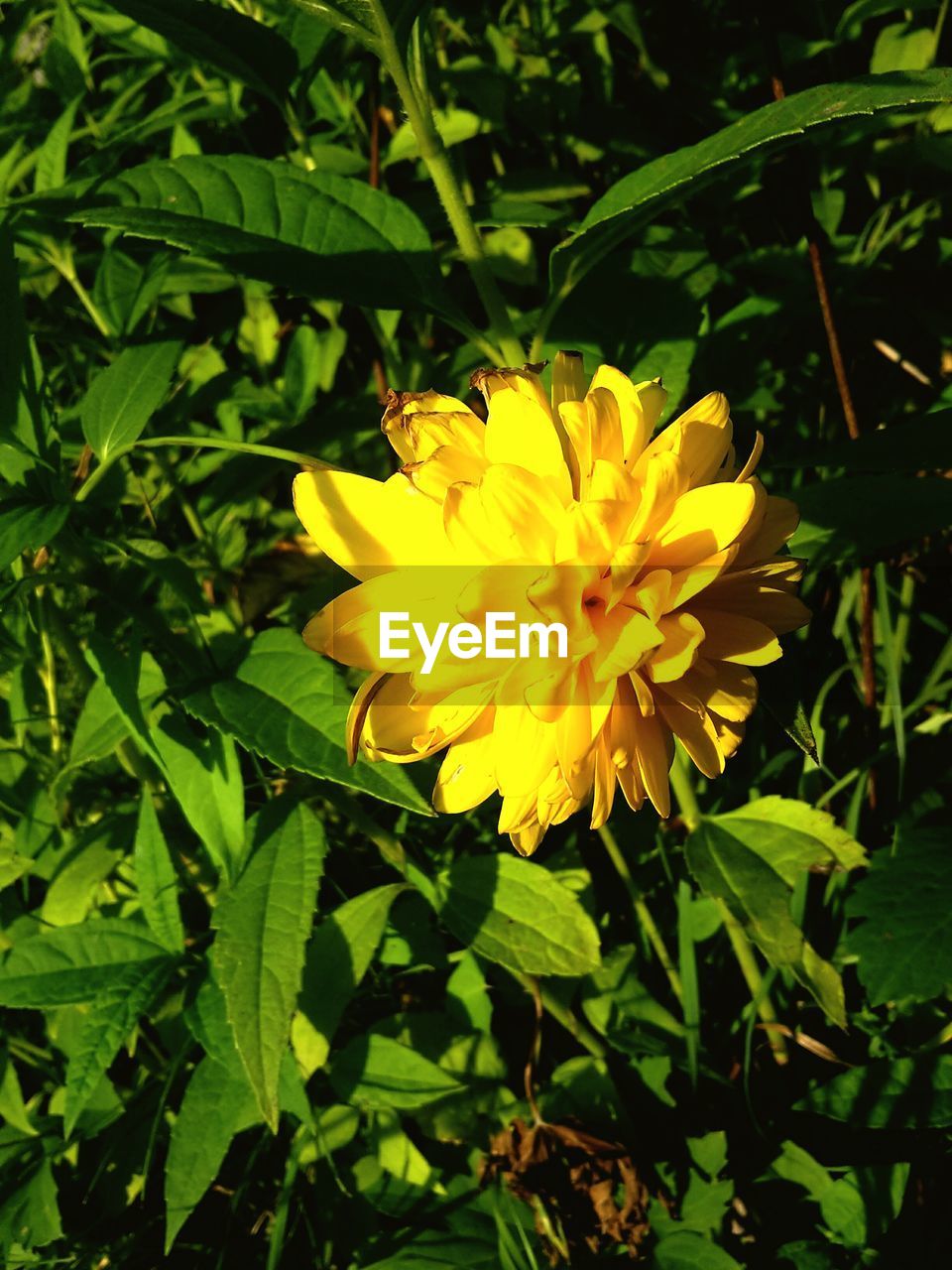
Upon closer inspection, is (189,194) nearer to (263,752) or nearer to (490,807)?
(263,752)

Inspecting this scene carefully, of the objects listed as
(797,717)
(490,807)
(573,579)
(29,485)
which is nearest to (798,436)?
(490,807)

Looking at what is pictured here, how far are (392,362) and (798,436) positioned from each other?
0.76 metres

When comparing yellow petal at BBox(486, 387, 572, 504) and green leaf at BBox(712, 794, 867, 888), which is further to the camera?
green leaf at BBox(712, 794, 867, 888)

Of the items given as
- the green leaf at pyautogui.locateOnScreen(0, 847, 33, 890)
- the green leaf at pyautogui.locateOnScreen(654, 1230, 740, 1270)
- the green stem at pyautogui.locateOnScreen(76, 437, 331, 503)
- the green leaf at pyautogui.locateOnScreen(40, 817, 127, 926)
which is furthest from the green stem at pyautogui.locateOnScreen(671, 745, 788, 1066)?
the green leaf at pyautogui.locateOnScreen(0, 847, 33, 890)

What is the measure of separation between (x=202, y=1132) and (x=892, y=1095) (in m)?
0.94

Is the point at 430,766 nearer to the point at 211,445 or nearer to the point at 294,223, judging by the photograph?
the point at 211,445

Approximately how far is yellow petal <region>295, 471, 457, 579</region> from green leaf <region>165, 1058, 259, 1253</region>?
0.81m

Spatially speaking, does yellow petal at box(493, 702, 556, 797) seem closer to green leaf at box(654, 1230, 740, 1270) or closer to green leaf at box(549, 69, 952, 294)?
green leaf at box(549, 69, 952, 294)

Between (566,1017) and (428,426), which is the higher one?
(428,426)

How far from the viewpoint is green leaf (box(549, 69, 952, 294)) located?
37.3 inches

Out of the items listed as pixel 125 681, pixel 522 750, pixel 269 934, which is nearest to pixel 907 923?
pixel 522 750

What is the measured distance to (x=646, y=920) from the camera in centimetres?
170

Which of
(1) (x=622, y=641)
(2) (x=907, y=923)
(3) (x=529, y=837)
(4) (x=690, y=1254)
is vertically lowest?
(4) (x=690, y=1254)

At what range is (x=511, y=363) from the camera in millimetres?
1297
